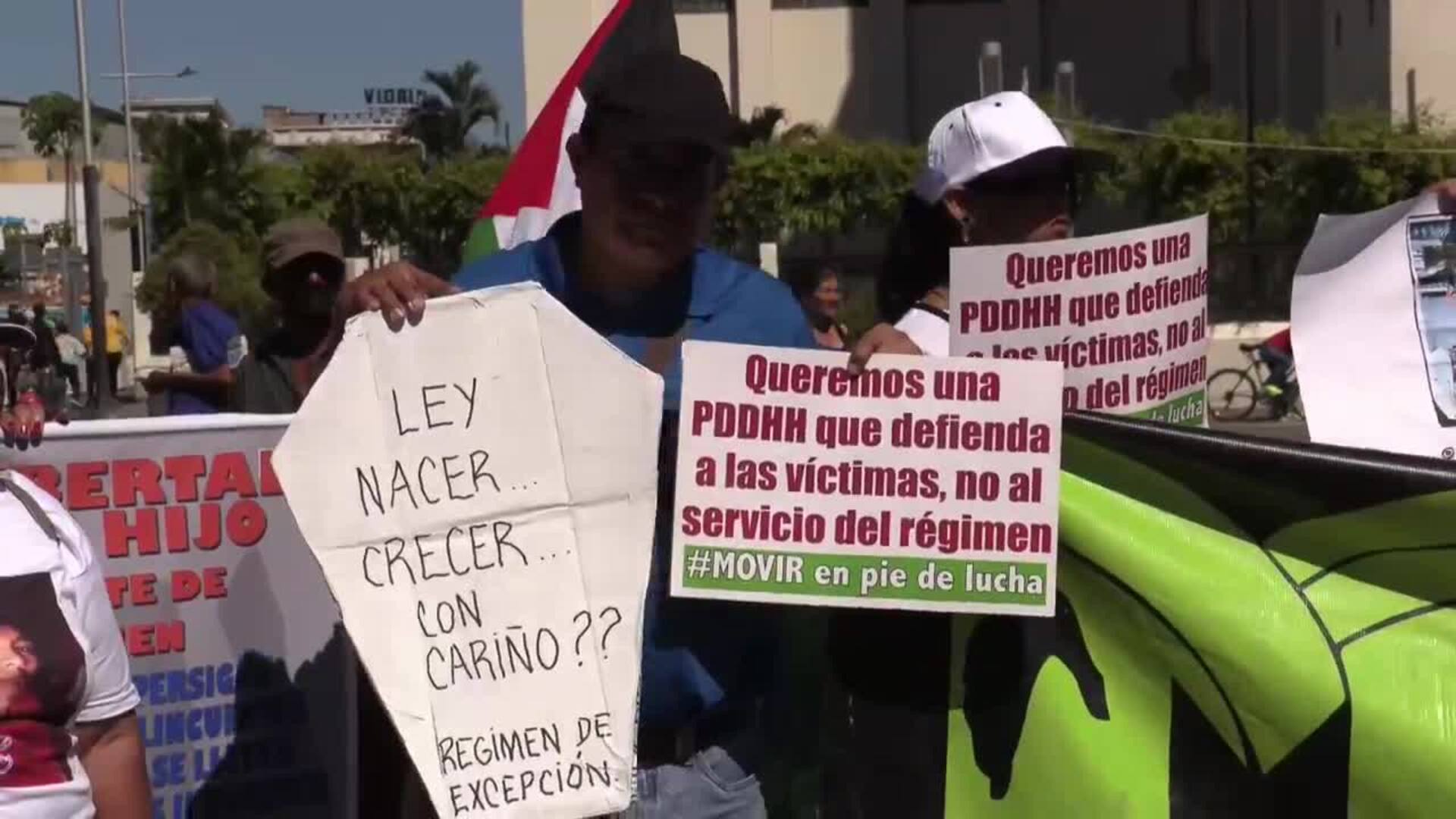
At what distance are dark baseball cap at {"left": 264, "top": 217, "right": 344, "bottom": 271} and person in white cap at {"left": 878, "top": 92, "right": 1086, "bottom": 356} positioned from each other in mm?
2670

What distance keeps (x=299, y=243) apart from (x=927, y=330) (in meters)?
2.91

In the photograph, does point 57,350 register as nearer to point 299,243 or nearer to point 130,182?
point 299,243

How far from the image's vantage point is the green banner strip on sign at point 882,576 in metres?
2.94

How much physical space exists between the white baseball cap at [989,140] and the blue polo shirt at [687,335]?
507mm

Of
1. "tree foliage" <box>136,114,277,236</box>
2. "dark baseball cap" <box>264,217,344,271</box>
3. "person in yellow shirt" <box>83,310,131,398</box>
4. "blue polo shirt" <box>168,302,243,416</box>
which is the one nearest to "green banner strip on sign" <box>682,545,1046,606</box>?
"dark baseball cap" <box>264,217,344,271</box>

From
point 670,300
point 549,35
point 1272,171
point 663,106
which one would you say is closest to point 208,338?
point 670,300

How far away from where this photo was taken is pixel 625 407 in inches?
113

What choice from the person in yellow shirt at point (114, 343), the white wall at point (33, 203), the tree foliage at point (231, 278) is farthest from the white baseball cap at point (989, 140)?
the white wall at point (33, 203)

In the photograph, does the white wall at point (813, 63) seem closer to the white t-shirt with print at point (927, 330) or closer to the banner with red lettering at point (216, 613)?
the banner with red lettering at point (216, 613)

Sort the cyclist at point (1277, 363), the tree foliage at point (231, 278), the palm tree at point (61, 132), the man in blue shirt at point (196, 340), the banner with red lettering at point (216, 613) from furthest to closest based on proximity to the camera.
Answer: the palm tree at point (61, 132), the tree foliage at point (231, 278), the cyclist at point (1277, 363), the man in blue shirt at point (196, 340), the banner with red lettering at point (216, 613)

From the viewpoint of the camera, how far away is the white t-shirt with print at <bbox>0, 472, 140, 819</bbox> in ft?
8.76

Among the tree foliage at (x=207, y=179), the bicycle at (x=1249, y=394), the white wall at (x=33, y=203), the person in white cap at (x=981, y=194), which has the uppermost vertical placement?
the white wall at (x=33, y=203)

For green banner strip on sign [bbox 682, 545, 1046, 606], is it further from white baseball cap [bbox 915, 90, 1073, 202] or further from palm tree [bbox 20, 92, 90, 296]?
palm tree [bbox 20, 92, 90, 296]

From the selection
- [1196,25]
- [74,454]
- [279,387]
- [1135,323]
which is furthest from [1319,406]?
[1196,25]
